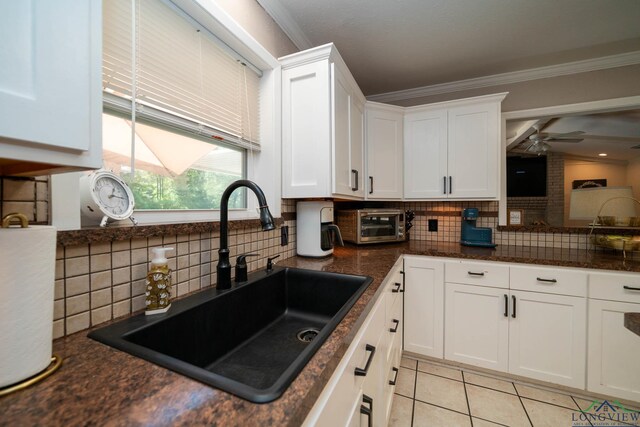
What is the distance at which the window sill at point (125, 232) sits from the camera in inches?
24.3

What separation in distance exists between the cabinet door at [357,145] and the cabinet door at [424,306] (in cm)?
70

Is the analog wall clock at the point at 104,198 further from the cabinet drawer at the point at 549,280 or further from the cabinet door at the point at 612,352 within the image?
the cabinet door at the point at 612,352

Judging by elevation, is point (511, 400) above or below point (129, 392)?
below

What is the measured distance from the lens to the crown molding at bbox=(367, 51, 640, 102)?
2.00 meters

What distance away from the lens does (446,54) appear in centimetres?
203

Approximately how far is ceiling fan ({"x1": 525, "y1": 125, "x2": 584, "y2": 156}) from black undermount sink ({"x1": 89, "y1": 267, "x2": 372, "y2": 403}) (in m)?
2.63

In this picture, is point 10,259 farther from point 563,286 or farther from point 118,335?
point 563,286

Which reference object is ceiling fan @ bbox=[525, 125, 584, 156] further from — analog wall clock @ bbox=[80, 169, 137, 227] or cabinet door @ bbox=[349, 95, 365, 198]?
analog wall clock @ bbox=[80, 169, 137, 227]

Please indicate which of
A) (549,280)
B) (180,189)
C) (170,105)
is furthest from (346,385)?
(549,280)

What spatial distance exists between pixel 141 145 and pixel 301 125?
84 centimetres

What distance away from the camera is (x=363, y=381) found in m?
0.82

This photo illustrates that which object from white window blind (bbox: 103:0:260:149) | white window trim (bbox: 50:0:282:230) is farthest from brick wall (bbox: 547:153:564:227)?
white window blind (bbox: 103:0:260:149)

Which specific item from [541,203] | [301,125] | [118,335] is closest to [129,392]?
[118,335]

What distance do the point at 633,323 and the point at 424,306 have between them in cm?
134
